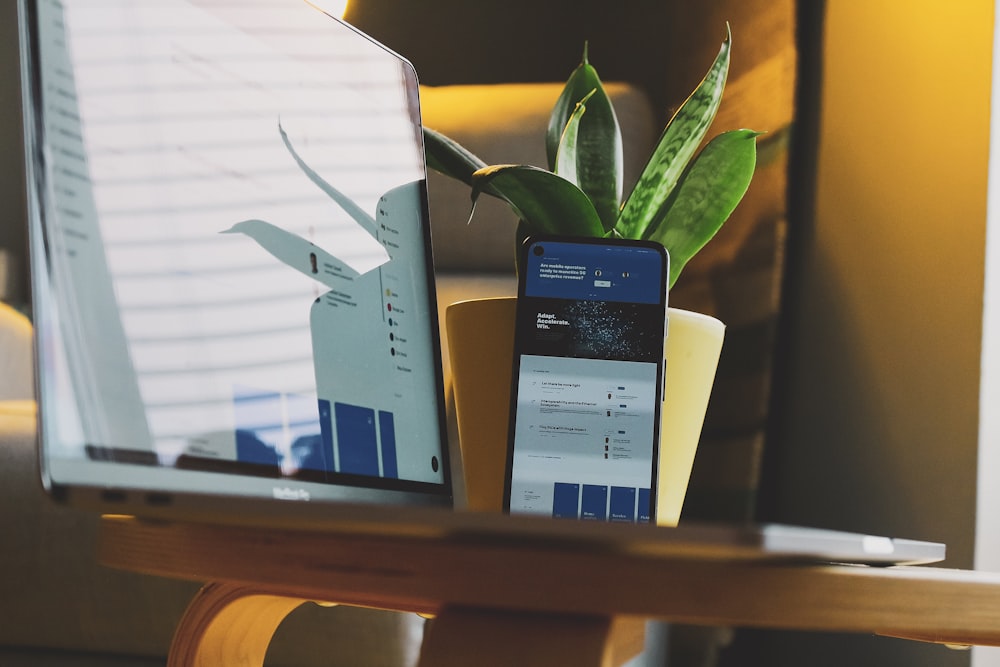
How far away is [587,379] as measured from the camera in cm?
47

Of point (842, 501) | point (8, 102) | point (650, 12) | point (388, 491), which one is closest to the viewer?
point (388, 491)

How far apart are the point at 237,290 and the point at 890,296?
0.74m

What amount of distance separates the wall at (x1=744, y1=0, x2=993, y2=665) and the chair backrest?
3.79ft

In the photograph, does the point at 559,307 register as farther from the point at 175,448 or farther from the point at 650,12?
the point at 650,12

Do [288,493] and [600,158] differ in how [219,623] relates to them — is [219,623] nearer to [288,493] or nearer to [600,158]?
[288,493]

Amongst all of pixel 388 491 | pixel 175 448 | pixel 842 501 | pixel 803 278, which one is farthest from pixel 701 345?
pixel 803 278

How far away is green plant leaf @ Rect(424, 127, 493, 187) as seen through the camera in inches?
23.9

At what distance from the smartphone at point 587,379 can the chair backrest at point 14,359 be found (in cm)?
116

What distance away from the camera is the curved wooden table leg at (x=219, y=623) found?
43cm

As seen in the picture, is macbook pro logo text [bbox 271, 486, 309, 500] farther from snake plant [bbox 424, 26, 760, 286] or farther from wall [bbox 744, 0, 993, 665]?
wall [bbox 744, 0, 993, 665]

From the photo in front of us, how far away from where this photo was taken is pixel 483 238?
57.4 inches

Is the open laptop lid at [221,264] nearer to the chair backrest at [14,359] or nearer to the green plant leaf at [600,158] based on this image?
the green plant leaf at [600,158]

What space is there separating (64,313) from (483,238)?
1.20m

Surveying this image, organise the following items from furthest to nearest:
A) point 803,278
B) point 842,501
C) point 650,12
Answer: point 650,12 → point 803,278 → point 842,501
